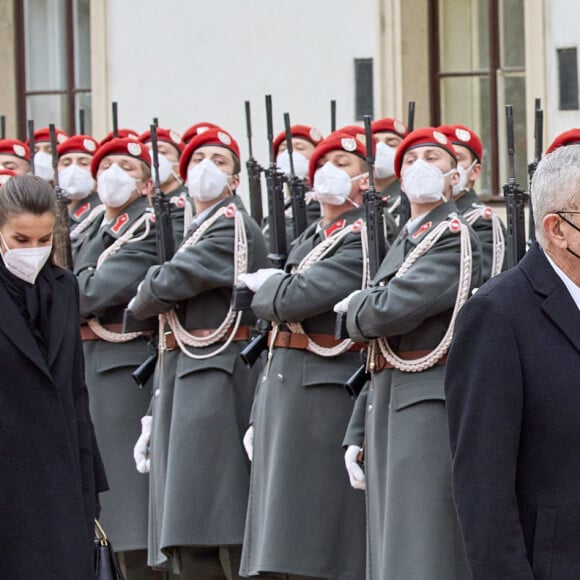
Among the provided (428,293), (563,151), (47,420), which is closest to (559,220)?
(563,151)

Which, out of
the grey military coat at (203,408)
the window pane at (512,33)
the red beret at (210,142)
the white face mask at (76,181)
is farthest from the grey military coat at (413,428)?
the window pane at (512,33)

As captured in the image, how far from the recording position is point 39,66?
14.1 meters

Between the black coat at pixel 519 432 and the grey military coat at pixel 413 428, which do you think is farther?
the grey military coat at pixel 413 428

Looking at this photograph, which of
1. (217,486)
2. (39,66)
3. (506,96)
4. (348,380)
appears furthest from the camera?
(39,66)

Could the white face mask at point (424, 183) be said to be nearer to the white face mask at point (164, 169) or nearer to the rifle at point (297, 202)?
the rifle at point (297, 202)

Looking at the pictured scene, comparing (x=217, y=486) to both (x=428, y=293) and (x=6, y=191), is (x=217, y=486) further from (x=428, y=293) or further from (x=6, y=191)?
(x=6, y=191)

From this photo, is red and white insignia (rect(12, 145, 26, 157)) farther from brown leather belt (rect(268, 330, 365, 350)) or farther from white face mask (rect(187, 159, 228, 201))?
brown leather belt (rect(268, 330, 365, 350))

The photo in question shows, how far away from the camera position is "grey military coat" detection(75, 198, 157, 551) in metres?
8.84

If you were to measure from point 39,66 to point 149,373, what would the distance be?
Answer: 230 inches

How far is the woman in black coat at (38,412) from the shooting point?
5.64m

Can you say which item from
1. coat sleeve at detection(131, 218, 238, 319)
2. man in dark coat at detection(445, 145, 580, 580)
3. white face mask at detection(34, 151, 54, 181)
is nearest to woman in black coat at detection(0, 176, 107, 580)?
man in dark coat at detection(445, 145, 580, 580)

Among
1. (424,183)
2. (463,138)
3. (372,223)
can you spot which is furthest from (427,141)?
(463,138)

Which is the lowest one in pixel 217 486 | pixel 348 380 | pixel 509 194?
pixel 217 486

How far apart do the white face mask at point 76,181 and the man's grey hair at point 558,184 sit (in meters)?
5.55
